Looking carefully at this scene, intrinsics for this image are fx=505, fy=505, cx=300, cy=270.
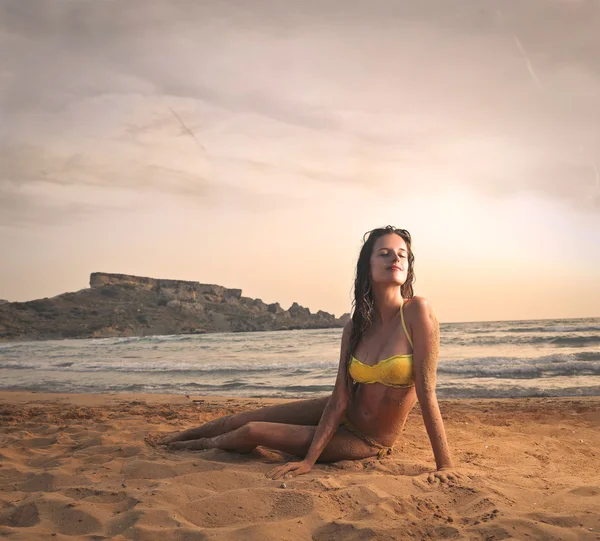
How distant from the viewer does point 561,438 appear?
16.9 ft

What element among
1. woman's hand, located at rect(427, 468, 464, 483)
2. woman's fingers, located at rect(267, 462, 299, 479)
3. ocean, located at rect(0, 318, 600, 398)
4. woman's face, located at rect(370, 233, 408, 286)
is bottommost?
ocean, located at rect(0, 318, 600, 398)

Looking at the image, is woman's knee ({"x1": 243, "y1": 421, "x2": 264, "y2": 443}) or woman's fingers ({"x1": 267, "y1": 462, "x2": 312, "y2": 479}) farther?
woman's knee ({"x1": 243, "y1": 421, "x2": 264, "y2": 443})

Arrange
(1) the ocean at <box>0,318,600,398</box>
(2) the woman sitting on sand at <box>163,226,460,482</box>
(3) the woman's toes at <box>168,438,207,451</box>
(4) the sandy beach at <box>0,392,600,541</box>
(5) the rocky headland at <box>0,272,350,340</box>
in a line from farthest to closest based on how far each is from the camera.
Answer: (5) the rocky headland at <box>0,272,350,340</box> < (1) the ocean at <box>0,318,600,398</box> < (3) the woman's toes at <box>168,438,207,451</box> < (2) the woman sitting on sand at <box>163,226,460,482</box> < (4) the sandy beach at <box>0,392,600,541</box>

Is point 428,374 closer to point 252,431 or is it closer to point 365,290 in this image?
point 365,290

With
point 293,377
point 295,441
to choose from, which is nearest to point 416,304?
point 295,441

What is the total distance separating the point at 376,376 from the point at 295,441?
2.95ft

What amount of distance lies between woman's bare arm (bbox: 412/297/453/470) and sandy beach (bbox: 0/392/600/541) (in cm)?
22

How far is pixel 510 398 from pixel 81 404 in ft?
25.2

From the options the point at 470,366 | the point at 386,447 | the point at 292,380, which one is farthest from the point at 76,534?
the point at 470,366

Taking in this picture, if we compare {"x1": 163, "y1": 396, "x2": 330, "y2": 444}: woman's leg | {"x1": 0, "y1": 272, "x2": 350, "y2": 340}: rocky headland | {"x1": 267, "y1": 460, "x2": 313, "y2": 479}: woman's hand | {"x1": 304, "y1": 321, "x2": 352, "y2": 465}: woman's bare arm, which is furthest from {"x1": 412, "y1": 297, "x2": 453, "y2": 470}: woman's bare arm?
{"x1": 0, "y1": 272, "x2": 350, "y2": 340}: rocky headland

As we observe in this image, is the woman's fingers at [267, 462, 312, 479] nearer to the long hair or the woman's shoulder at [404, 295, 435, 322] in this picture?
the long hair

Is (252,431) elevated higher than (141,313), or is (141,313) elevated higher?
(252,431)

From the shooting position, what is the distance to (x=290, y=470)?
12.2 ft

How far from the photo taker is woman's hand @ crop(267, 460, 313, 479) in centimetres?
363
